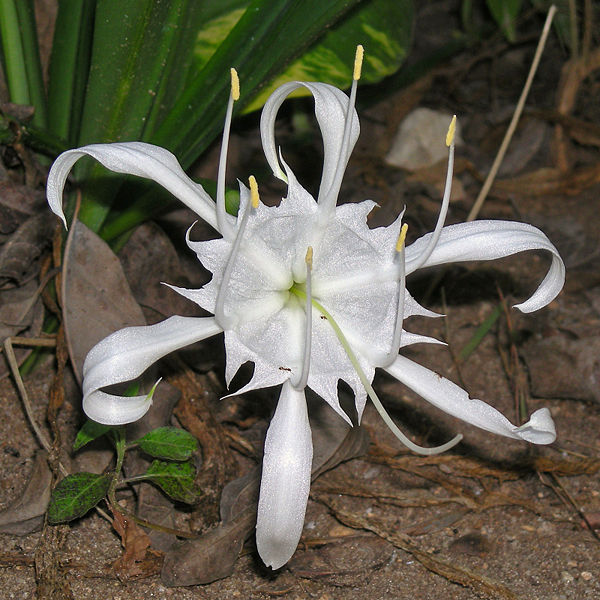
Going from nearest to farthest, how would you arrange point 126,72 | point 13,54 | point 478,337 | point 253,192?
point 253,192, point 126,72, point 13,54, point 478,337

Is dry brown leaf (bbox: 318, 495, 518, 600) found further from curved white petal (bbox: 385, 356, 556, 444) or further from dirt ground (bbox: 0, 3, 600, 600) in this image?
curved white petal (bbox: 385, 356, 556, 444)

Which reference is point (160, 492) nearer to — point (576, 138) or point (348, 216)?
point (348, 216)

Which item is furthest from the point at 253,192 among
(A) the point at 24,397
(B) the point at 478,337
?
(B) the point at 478,337

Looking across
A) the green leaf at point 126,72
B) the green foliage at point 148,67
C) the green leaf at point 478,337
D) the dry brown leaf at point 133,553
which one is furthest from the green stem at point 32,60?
the green leaf at point 478,337

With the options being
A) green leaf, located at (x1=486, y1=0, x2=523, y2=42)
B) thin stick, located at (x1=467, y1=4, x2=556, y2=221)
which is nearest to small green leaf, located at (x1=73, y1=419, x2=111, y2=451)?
thin stick, located at (x1=467, y1=4, x2=556, y2=221)

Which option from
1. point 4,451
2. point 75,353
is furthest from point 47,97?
point 4,451

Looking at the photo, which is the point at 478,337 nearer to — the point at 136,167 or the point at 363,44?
the point at 363,44

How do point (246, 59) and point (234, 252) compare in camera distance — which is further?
point (246, 59)
